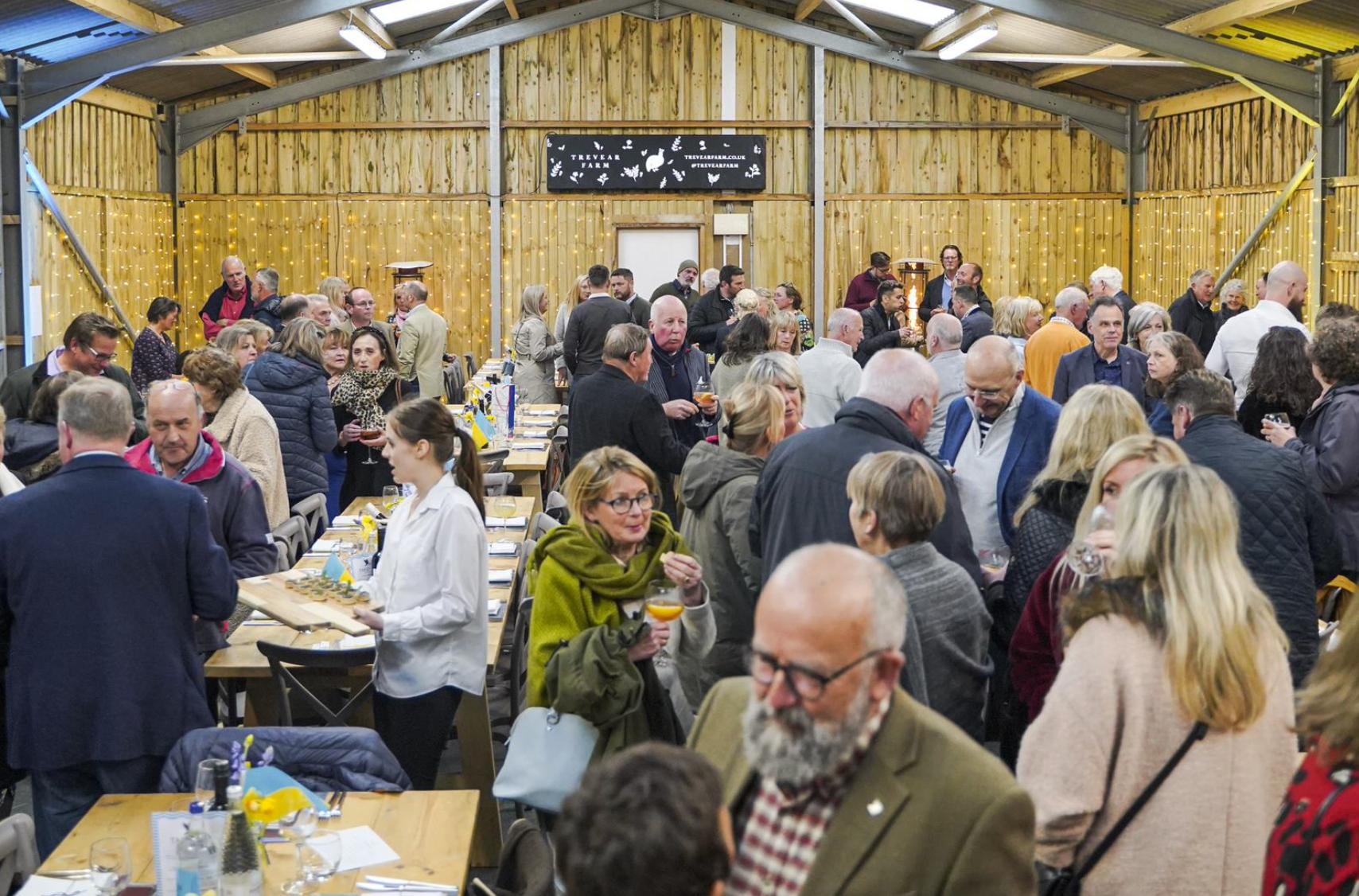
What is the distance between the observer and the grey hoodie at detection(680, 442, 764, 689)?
4.59m

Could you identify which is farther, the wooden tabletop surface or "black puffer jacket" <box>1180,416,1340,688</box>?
the wooden tabletop surface

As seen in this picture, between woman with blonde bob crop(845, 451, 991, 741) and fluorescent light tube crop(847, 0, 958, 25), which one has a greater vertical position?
fluorescent light tube crop(847, 0, 958, 25)

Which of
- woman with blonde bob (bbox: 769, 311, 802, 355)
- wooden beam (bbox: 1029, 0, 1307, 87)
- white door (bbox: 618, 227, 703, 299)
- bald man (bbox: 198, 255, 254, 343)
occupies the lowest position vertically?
woman with blonde bob (bbox: 769, 311, 802, 355)

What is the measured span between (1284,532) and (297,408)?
4.79 metres

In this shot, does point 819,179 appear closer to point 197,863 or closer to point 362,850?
point 362,850

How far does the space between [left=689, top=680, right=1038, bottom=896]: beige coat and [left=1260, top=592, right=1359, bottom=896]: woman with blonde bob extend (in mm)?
406

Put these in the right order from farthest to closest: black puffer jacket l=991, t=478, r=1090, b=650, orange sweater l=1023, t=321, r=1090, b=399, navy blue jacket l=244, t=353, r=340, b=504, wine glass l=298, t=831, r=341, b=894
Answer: orange sweater l=1023, t=321, r=1090, b=399 → navy blue jacket l=244, t=353, r=340, b=504 → black puffer jacket l=991, t=478, r=1090, b=650 → wine glass l=298, t=831, r=341, b=894

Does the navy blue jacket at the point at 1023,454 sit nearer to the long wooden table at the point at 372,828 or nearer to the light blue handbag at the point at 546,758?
the light blue handbag at the point at 546,758

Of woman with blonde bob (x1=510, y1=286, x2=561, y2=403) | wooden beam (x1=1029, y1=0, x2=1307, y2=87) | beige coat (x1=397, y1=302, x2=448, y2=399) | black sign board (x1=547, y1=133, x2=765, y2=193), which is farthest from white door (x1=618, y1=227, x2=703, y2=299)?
beige coat (x1=397, y1=302, x2=448, y2=399)

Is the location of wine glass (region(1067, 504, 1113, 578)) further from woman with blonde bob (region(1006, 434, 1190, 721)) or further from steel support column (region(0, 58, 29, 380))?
steel support column (region(0, 58, 29, 380))

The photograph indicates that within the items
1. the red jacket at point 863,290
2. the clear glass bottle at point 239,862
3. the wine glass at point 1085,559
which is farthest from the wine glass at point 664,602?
the red jacket at point 863,290

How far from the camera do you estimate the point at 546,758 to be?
379cm

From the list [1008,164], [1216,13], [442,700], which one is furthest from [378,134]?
[442,700]

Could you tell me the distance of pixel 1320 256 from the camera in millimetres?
13297
